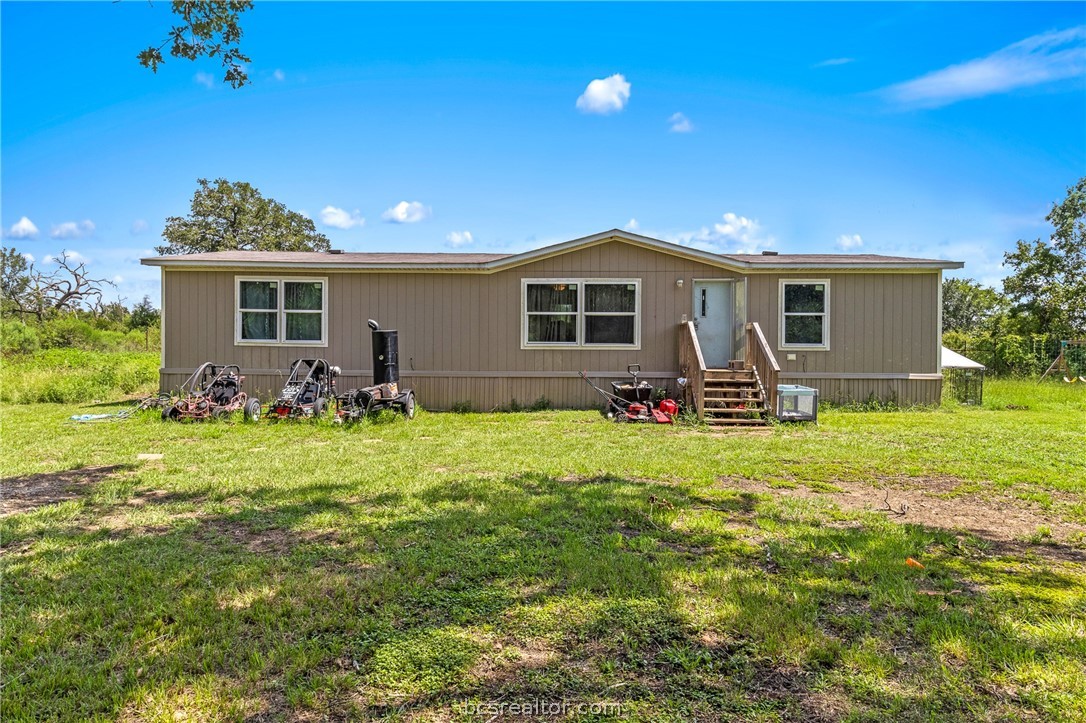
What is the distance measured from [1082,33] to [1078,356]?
33.1 ft

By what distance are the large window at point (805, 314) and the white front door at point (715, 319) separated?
96cm

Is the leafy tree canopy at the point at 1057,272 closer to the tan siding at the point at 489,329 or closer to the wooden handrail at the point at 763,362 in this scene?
the tan siding at the point at 489,329

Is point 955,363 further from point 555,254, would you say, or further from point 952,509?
point 952,509

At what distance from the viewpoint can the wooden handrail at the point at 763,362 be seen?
9.08 meters

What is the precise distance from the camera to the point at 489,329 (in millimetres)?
10711

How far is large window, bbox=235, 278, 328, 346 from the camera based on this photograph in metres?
10.7

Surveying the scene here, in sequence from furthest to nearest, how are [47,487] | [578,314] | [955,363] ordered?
[955,363] < [578,314] < [47,487]

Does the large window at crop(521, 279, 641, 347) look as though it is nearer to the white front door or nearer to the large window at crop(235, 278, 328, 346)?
the white front door

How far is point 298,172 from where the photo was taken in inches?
616

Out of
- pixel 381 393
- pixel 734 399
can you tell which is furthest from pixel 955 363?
pixel 381 393

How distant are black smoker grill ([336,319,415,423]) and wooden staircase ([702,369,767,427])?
192 inches

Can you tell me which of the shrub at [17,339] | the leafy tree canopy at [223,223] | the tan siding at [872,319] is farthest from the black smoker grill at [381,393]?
the leafy tree canopy at [223,223]

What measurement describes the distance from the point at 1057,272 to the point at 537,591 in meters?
27.2

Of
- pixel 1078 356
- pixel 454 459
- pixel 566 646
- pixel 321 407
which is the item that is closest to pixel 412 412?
pixel 321 407
